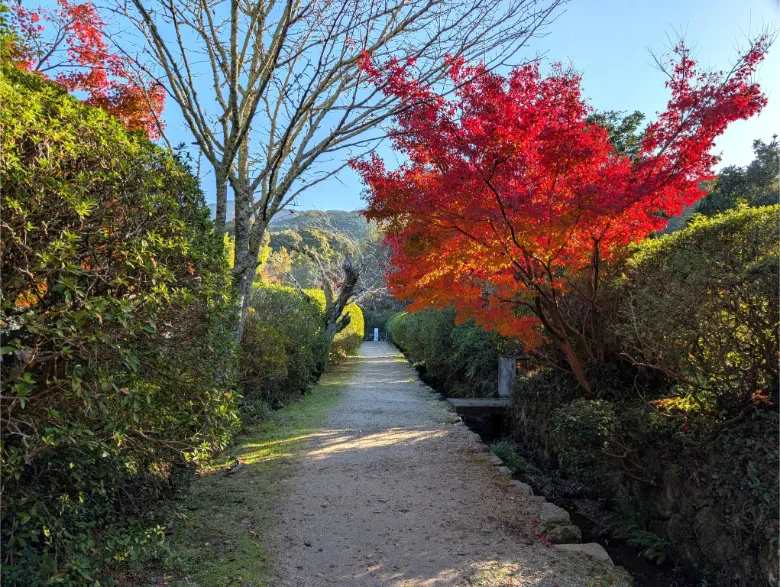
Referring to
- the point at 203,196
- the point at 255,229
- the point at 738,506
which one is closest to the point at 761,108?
the point at 738,506

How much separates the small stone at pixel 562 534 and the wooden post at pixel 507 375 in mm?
4724

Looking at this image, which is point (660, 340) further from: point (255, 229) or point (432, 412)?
point (432, 412)

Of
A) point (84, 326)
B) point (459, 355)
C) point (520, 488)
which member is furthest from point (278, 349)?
point (84, 326)

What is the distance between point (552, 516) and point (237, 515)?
2538 millimetres

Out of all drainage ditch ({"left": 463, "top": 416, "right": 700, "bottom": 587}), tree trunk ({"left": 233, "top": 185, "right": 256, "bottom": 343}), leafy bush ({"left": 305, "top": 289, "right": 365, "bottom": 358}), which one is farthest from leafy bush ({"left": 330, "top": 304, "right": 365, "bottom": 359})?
drainage ditch ({"left": 463, "top": 416, "right": 700, "bottom": 587})

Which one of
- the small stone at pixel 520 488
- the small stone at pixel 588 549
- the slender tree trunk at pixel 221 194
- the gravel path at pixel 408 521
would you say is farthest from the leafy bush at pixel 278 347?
the small stone at pixel 588 549

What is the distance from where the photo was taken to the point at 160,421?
2811mm

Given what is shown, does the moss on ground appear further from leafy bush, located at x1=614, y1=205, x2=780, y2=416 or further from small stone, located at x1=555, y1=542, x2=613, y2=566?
leafy bush, located at x1=614, y1=205, x2=780, y2=416

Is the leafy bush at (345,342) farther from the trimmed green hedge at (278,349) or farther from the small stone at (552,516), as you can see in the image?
the small stone at (552,516)

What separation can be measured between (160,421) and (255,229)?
325 centimetres

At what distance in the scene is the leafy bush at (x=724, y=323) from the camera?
2.93m

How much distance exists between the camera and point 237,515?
365cm

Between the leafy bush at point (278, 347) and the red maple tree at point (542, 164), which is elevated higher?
the red maple tree at point (542, 164)

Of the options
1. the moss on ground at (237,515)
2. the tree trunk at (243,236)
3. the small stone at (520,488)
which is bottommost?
the small stone at (520,488)
